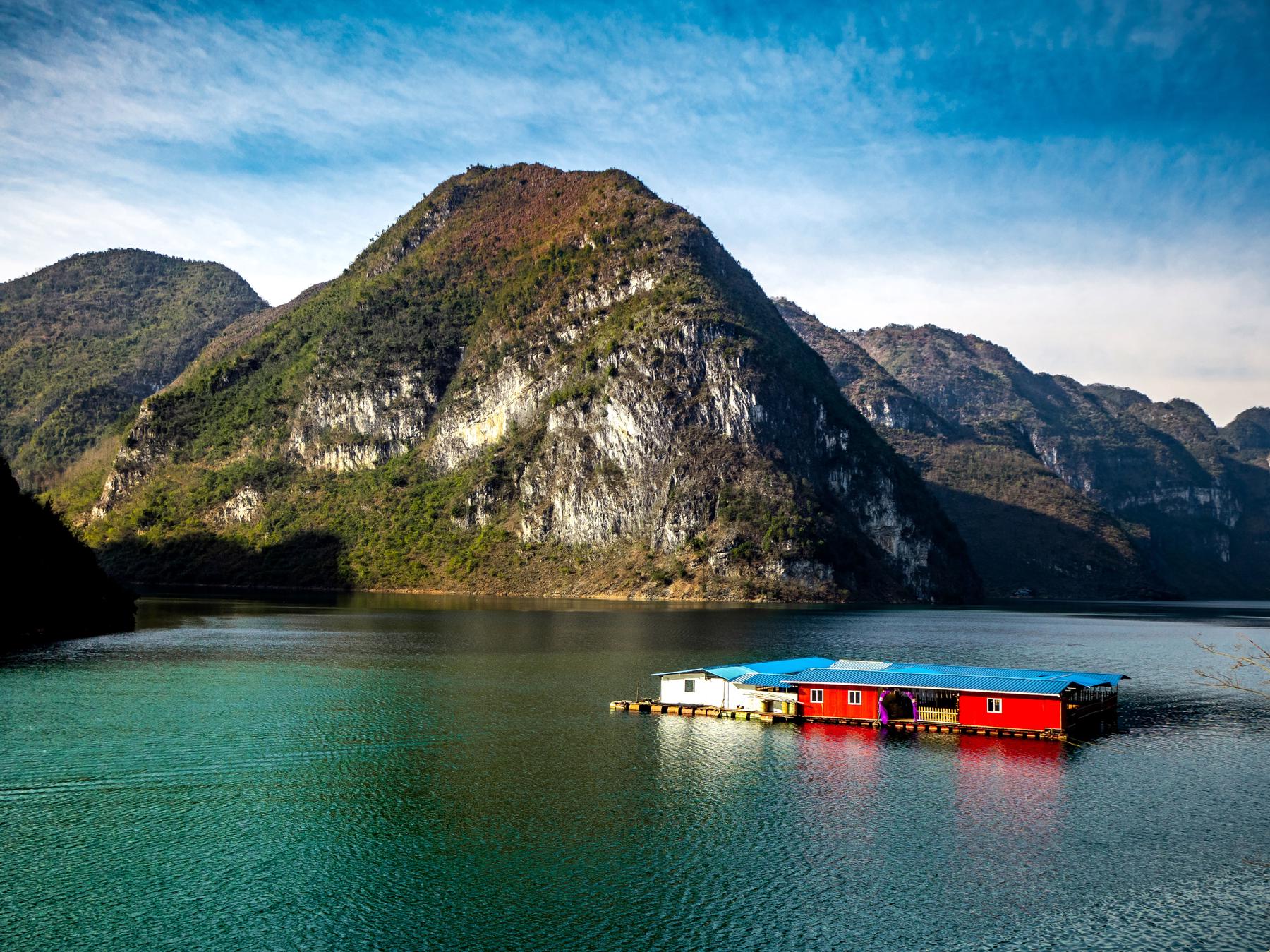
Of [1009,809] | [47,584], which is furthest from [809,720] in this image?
[47,584]

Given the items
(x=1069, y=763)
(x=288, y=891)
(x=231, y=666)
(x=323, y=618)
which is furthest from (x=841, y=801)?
(x=323, y=618)

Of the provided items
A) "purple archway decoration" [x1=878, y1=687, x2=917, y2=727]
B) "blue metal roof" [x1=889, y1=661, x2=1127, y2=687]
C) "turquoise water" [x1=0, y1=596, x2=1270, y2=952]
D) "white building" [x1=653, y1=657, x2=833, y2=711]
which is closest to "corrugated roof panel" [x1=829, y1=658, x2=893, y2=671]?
"blue metal roof" [x1=889, y1=661, x2=1127, y2=687]

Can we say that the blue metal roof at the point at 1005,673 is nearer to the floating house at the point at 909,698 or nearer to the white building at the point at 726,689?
the floating house at the point at 909,698

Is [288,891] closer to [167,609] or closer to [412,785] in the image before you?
[412,785]

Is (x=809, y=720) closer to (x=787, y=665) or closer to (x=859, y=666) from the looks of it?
(x=859, y=666)

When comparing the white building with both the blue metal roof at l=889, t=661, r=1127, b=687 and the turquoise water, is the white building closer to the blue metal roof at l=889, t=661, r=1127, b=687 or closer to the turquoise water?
the turquoise water
